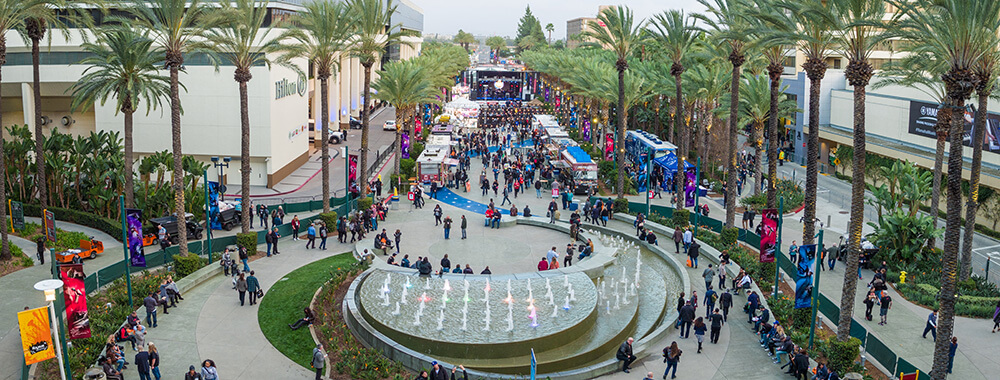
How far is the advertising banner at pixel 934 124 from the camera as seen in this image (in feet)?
135

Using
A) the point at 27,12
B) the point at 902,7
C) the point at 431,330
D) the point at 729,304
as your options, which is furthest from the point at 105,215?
the point at 902,7

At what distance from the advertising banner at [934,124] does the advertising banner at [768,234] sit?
20.6 m

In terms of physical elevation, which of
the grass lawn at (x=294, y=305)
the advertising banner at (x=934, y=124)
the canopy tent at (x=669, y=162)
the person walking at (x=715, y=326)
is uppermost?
the advertising banner at (x=934, y=124)

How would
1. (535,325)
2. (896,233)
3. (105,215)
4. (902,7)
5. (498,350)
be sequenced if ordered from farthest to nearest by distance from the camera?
(105,215), (896,233), (535,325), (498,350), (902,7)

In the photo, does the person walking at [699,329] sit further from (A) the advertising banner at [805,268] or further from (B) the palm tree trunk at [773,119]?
(B) the palm tree trunk at [773,119]

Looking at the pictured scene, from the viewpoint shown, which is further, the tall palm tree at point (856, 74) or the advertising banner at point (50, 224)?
the advertising banner at point (50, 224)

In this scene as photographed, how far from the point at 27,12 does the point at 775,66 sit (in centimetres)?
2919

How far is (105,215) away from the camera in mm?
37125

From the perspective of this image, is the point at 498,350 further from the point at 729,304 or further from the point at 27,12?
the point at 27,12

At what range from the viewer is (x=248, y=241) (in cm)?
3253

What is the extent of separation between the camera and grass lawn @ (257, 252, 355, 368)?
23.0 m

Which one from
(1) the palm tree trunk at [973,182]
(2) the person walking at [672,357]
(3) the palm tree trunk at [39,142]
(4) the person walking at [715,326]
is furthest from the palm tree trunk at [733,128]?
(3) the palm tree trunk at [39,142]

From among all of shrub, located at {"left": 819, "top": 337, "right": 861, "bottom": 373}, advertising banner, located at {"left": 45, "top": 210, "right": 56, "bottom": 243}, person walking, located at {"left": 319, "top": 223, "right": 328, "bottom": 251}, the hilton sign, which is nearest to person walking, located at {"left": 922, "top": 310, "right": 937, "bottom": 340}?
shrub, located at {"left": 819, "top": 337, "right": 861, "bottom": 373}

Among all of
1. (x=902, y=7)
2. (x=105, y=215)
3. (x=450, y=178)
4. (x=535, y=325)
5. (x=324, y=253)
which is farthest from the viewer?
(x=450, y=178)
